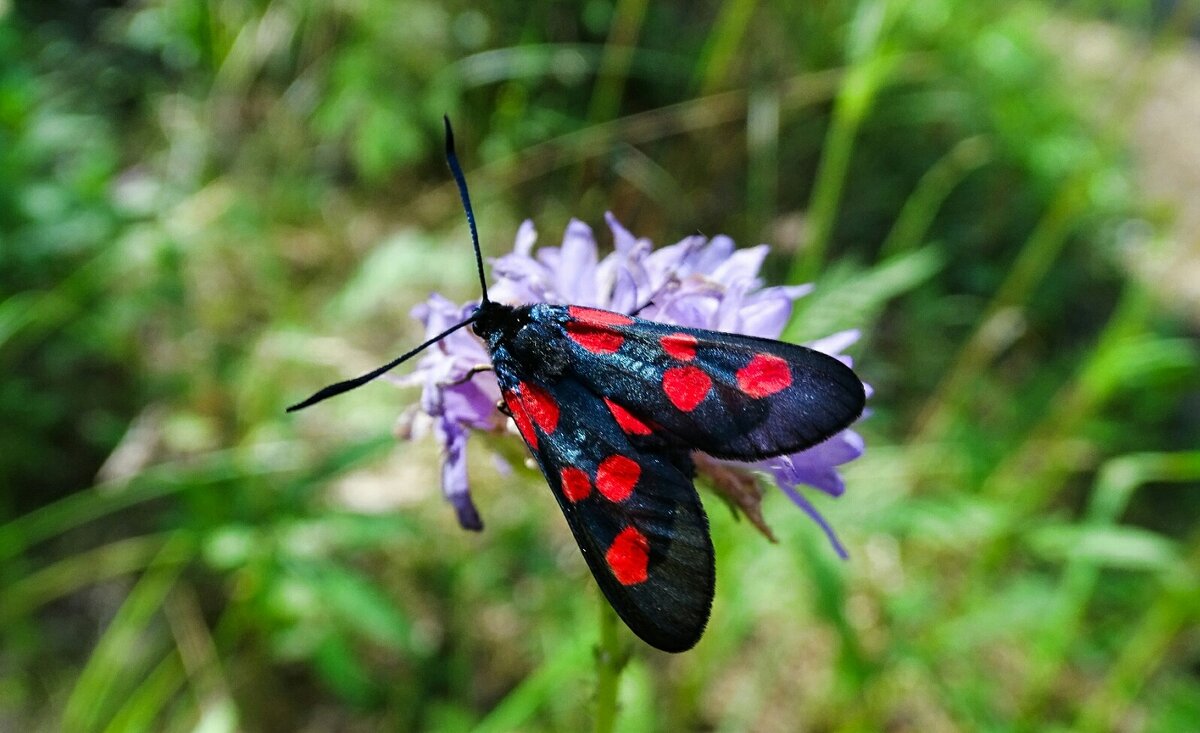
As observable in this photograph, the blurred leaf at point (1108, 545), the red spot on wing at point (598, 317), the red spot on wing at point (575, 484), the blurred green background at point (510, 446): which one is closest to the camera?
the red spot on wing at point (575, 484)

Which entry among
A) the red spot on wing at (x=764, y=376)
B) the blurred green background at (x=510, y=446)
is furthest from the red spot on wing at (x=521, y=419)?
the blurred green background at (x=510, y=446)

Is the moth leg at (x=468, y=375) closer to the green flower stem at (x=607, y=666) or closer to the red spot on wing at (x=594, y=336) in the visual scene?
the red spot on wing at (x=594, y=336)

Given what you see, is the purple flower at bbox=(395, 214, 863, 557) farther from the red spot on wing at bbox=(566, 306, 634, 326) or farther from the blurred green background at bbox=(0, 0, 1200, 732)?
the blurred green background at bbox=(0, 0, 1200, 732)

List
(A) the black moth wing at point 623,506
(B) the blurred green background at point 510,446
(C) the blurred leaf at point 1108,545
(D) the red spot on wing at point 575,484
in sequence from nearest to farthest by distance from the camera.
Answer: (A) the black moth wing at point 623,506
(D) the red spot on wing at point 575,484
(C) the blurred leaf at point 1108,545
(B) the blurred green background at point 510,446

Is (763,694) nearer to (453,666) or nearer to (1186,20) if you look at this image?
(453,666)

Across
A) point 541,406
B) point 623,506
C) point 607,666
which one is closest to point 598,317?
point 541,406

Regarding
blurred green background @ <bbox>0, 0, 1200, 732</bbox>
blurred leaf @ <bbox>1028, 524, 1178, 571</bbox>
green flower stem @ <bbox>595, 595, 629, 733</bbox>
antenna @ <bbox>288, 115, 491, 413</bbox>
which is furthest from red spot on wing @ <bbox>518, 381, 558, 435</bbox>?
blurred leaf @ <bbox>1028, 524, 1178, 571</bbox>
